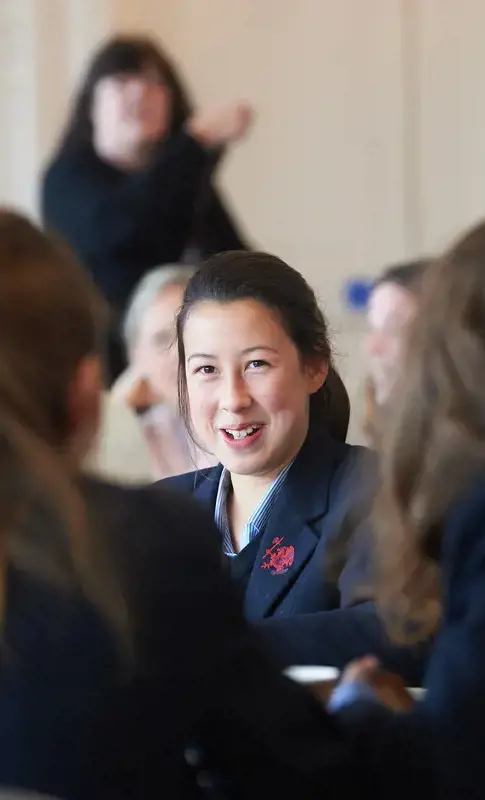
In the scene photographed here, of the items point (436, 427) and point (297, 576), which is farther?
point (297, 576)

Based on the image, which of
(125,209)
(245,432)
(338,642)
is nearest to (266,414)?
(245,432)

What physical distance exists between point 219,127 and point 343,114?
0.94 metres

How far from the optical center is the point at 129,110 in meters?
2.14

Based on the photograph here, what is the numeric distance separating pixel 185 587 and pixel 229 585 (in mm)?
38

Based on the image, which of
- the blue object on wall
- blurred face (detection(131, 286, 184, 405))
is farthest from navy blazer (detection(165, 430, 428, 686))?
the blue object on wall

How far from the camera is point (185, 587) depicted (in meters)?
0.75

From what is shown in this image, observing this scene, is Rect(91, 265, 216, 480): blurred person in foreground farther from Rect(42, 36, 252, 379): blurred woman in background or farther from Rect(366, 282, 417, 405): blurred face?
Rect(366, 282, 417, 405): blurred face

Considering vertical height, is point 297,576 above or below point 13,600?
below

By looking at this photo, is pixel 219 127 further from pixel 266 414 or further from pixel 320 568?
pixel 320 568

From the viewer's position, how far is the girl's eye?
1232mm

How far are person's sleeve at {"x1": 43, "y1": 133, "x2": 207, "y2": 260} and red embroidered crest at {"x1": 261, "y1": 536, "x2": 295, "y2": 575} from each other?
1.00m

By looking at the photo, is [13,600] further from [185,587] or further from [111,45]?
[111,45]

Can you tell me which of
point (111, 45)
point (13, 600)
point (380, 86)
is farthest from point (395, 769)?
point (380, 86)

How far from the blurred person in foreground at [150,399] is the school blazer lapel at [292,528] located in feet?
1.39
